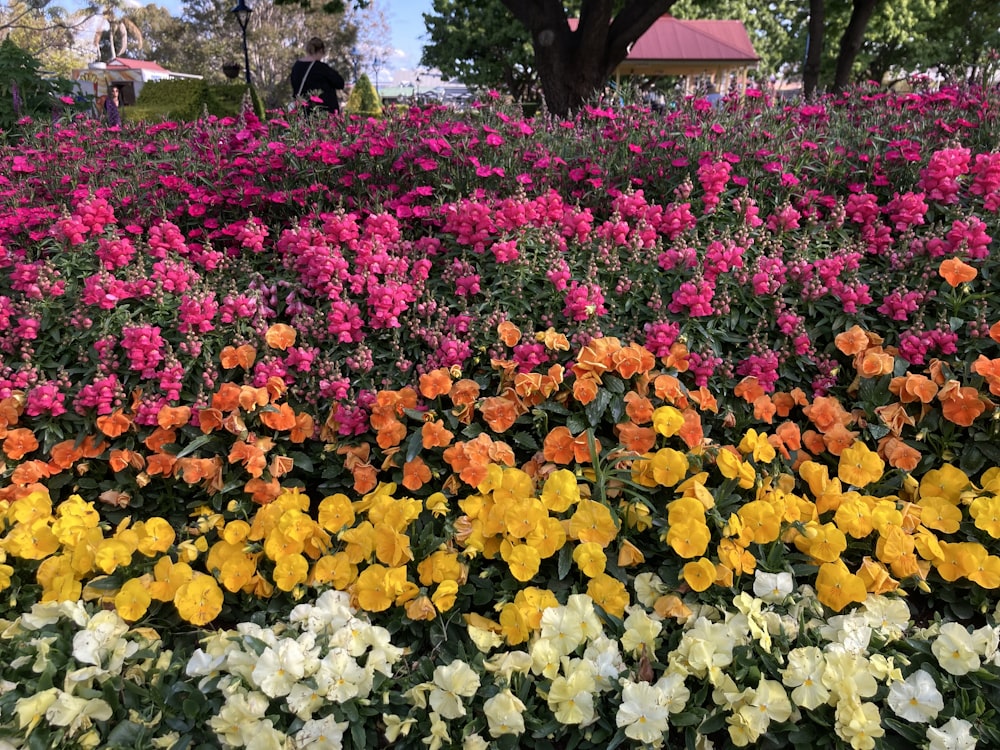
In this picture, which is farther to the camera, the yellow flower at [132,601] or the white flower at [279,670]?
the yellow flower at [132,601]

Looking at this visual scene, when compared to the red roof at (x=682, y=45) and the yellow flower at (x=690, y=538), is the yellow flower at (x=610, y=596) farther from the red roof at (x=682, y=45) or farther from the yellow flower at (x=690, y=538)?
the red roof at (x=682, y=45)

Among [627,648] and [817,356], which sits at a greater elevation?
[817,356]

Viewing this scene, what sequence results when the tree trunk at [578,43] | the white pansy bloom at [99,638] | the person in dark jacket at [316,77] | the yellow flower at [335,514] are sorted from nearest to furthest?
Result: the white pansy bloom at [99,638]
the yellow flower at [335,514]
the person in dark jacket at [316,77]
the tree trunk at [578,43]

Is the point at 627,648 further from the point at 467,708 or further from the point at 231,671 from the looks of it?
the point at 231,671

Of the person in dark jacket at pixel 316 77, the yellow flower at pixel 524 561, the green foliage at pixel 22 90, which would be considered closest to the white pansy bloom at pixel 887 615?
the yellow flower at pixel 524 561

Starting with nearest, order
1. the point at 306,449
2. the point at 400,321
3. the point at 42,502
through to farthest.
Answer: the point at 42,502 → the point at 306,449 → the point at 400,321

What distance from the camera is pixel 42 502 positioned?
237cm

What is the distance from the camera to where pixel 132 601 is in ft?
6.85

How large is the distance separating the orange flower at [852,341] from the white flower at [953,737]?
123cm

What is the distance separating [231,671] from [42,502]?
0.97 meters

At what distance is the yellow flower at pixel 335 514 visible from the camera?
7.50 feet

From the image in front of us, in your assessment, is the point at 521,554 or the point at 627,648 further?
the point at 521,554

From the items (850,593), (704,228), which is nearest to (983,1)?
(704,228)

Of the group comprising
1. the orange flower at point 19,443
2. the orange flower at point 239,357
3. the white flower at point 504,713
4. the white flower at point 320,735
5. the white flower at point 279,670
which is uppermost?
the orange flower at point 239,357
